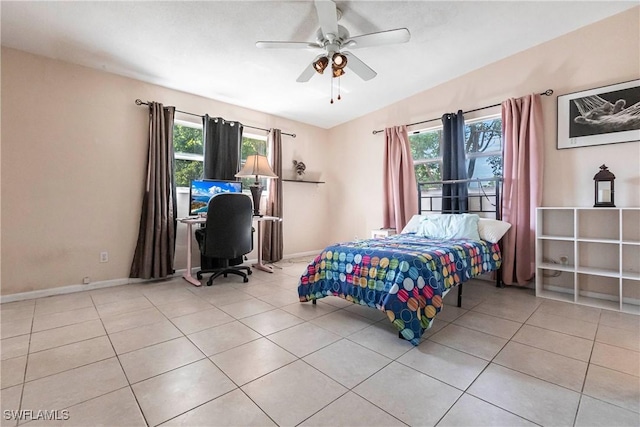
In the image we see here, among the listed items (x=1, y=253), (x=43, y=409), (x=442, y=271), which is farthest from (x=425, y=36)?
(x=1, y=253)

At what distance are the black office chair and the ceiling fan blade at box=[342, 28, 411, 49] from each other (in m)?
1.95

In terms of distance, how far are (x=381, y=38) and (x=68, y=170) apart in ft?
11.2

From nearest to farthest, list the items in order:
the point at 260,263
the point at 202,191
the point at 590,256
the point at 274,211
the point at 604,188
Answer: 1. the point at 604,188
2. the point at 590,256
3. the point at 202,191
4. the point at 260,263
5. the point at 274,211

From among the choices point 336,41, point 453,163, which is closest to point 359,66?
point 336,41

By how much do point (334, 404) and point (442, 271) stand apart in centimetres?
126

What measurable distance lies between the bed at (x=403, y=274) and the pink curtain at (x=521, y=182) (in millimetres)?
290

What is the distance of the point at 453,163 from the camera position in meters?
3.57

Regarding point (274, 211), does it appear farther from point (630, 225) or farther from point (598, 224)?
point (630, 225)

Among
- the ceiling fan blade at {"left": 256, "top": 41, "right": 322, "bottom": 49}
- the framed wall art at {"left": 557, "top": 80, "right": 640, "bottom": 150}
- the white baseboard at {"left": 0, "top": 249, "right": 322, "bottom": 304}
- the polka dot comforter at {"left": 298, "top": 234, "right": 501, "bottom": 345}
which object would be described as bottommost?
the white baseboard at {"left": 0, "top": 249, "right": 322, "bottom": 304}

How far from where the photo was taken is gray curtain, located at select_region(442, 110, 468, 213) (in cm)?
352

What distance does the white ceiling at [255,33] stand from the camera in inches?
91.4

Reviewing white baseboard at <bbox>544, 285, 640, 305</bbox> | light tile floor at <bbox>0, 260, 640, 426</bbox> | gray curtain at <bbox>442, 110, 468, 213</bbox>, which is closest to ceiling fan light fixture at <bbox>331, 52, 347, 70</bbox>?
gray curtain at <bbox>442, 110, 468, 213</bbox>

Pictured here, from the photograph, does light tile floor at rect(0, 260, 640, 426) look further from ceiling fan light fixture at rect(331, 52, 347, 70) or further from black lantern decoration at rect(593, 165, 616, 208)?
ceiling fan light fixture at rect(331, 52, 347, 70)

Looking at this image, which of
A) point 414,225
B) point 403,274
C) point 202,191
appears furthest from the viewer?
point 202,191
